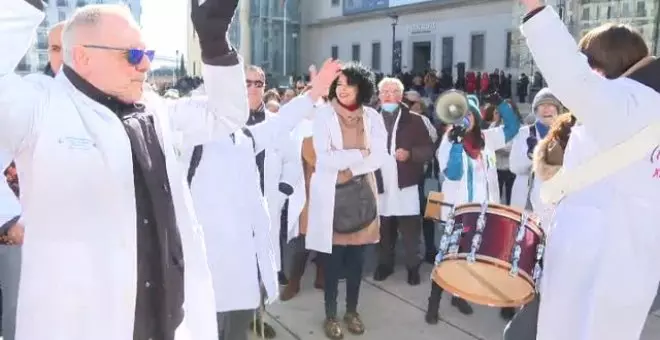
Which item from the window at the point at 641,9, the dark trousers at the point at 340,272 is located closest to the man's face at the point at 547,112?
the dark trousers at the point at 340,272

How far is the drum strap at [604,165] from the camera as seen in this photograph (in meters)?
2.39

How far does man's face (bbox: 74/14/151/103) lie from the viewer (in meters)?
2.21

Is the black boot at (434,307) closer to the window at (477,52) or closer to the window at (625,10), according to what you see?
the window at (625,10)

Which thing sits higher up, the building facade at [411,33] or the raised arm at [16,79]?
the building facade at [411,33]

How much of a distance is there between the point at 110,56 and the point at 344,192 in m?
2.82

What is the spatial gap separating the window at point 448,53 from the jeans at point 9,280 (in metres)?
35.2

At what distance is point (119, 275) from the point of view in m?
2.14

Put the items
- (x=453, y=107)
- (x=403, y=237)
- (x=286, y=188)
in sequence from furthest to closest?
(x=403, y=237) → (x=453, y=107) → (x=286, y=188)

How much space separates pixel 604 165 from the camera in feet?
8.09

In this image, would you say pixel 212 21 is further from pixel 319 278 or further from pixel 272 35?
pixel 272 35

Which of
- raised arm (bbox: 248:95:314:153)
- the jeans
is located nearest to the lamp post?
raised arm (bbox: 248:95:314:153)

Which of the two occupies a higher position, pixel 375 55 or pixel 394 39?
pixel 394 39

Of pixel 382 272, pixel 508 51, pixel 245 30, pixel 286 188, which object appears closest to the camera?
pixel 286 188

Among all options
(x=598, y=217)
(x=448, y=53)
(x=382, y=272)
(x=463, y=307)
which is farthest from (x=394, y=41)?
(x=598, y=217)
